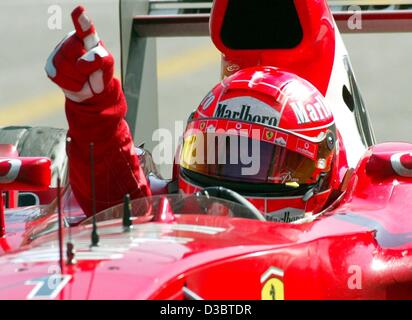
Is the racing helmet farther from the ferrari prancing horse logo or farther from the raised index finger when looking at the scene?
the ferrari prancing horse logo

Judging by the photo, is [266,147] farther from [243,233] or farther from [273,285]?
[273,285]

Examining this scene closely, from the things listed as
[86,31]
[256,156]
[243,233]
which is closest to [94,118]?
Answer: [86,31]

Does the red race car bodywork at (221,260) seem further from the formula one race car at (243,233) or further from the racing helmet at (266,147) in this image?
the racing helmet at (266,147)

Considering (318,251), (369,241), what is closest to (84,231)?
(318,251)

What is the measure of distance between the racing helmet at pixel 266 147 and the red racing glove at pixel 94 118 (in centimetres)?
21

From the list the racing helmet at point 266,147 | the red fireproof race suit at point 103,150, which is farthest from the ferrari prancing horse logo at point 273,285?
the red fireproof race suit at point 103,150

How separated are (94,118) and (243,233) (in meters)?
1.03

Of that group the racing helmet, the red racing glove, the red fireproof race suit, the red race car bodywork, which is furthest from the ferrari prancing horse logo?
the red fireproof race suit

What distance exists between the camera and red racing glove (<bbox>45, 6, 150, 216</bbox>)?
10.2 feet

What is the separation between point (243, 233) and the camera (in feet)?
8.00

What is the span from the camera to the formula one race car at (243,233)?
2.11 m

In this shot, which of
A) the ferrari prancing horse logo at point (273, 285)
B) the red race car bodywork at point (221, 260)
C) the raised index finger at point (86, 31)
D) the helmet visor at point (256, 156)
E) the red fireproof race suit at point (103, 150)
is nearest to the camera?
the red race car bodywork at point (221, 260)

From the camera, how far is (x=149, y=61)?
8188mm

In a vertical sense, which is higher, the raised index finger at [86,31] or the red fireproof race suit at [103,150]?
the raised index finger at [86,31]
